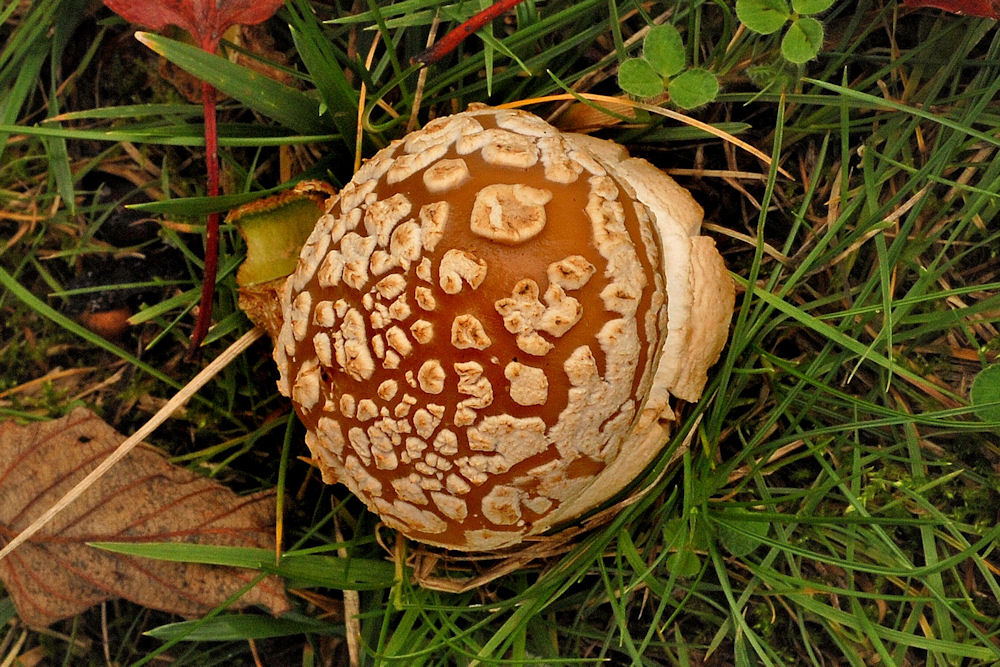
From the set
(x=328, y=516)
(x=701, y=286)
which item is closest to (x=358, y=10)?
(x=701, y=286)

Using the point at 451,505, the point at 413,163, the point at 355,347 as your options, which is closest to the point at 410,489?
the point at 451,505

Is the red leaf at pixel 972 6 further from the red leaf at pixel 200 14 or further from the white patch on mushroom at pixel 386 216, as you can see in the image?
the red leaf at pixel 200 14

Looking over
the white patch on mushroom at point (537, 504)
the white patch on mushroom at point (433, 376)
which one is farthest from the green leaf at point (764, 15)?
the white patch on mushroom at point (537, 504)

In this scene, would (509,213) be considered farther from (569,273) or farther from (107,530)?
(107,530)

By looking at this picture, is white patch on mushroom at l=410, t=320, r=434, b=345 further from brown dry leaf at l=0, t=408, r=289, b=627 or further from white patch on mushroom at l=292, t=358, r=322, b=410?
brown dry leaf at l=0, t=408, r=289, b=627

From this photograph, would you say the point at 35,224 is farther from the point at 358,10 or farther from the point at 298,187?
the point at 358,10

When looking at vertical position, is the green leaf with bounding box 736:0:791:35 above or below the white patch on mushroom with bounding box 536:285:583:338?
above

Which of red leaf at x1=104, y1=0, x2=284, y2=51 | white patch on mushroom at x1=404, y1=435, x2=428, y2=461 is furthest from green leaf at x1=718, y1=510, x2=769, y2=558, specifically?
red leaf at x1=104, y1=0, x2=284, y2=51
